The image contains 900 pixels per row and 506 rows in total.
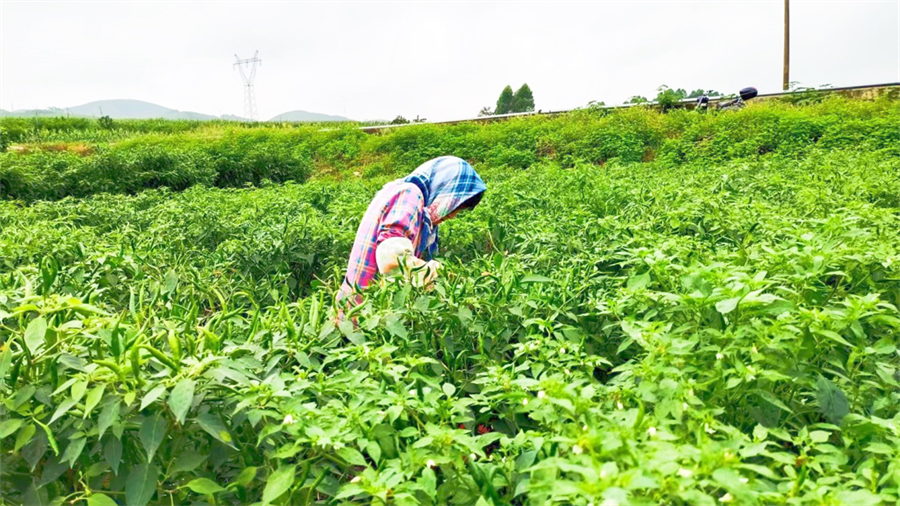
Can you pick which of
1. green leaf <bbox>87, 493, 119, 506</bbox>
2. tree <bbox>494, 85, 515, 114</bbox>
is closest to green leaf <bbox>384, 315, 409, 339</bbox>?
green leaf <bbox>87, 493, 119, 506</bbox>

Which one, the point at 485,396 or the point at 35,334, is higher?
the point at 35,334

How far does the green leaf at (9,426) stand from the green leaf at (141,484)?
25 cm

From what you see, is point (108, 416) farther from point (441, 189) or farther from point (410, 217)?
point (441, 189)

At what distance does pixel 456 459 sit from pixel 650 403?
44 cm

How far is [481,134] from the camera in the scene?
1352cm

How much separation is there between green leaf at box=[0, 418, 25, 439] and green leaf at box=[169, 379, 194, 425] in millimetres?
350

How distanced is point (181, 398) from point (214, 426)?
4.1 inches

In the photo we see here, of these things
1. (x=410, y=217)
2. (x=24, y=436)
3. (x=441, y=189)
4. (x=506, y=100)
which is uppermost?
(x=506, y=100)

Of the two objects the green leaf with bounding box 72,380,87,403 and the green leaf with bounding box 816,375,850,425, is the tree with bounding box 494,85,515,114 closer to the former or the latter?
the green leaf with bounding box 816,375,850,425

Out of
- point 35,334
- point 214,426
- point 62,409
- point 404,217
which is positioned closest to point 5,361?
point 35,334

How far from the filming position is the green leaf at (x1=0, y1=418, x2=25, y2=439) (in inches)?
45.6

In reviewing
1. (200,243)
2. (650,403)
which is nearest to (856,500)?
(650,403)

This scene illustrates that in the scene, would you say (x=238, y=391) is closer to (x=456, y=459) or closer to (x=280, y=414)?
(x=280, y=414)

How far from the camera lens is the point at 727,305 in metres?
1.30
